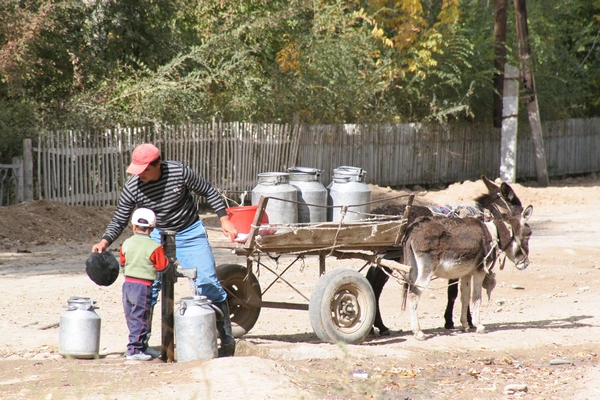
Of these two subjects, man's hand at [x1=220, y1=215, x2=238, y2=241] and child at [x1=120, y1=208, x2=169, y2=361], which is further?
man's hand at [x1=220, y1=215, x2=238, y2=241]

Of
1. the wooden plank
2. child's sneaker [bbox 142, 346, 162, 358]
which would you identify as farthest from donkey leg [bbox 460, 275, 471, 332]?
child's sneaker [bbox 142, 346, 162, 358]

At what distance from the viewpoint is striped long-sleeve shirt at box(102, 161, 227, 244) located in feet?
22.5

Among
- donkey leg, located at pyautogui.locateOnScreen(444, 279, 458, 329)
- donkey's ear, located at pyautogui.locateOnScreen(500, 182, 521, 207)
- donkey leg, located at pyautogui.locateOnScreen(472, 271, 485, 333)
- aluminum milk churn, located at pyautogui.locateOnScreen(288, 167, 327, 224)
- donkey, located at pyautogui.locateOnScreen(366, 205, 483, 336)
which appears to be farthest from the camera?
donkey leg, located at pyautogui.locateOnScreen(444, 279, 458, 329)

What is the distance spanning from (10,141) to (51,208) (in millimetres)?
1920

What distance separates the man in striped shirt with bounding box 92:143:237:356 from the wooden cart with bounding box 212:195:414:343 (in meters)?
0.52

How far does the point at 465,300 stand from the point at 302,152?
1302 cm

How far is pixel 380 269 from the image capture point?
29.7 feet

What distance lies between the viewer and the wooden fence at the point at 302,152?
55.9ft

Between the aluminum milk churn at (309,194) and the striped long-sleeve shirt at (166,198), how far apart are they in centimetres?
161

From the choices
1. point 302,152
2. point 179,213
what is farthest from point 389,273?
point 302,152

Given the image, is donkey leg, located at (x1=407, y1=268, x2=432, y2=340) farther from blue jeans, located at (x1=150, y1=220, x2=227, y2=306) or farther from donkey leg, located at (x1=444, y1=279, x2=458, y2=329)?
blue jeans, located at (x1=150, y1=220, x2=227, y2=306)

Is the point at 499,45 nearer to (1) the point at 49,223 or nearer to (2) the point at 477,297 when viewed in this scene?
(1) the point at 49,223

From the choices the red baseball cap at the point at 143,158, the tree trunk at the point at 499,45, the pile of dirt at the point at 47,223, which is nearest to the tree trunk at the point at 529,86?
the tree trunk at the point at 499,45

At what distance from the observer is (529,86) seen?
25.0 m
